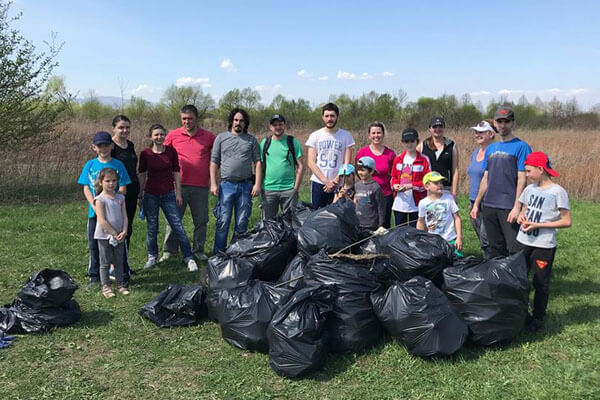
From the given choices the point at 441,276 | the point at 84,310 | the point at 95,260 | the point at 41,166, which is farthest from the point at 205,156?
the point at 41,166

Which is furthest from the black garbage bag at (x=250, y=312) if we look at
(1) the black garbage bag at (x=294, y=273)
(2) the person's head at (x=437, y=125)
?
(2) the person's head at (x=437, y=125)

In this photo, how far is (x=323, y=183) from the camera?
520cm

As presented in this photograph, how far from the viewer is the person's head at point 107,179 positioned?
14.6 ft

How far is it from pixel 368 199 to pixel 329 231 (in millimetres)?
845

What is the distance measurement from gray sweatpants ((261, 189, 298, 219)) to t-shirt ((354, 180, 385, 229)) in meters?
1.00

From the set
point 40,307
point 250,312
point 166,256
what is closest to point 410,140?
point 250,312

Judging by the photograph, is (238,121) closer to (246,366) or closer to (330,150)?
(330,150)

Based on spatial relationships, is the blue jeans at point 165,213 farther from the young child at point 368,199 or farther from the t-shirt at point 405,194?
the t-shirt at point 405,194

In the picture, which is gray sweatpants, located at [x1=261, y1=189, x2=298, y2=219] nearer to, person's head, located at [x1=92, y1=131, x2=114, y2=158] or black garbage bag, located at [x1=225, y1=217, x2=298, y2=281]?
black garbage bag, located at [x1=225, y1=217, x2=298, y2=281]

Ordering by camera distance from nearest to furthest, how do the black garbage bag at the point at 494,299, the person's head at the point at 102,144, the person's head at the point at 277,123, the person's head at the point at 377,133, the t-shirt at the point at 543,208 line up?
1. the black garbage bag at the point at 494,299
2. the t-shirt at the point at 543,208
3. the person's head at the point at 102,144
4. the person's head at the point at 377,133
5. the person's head at the point at 277,123

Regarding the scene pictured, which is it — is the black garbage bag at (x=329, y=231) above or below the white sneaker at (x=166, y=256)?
above

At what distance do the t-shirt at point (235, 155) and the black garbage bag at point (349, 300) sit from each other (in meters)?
1.99

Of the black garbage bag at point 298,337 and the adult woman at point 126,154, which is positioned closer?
the black garbage bag at point 298,337

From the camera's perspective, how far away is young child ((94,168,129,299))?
4445mm
